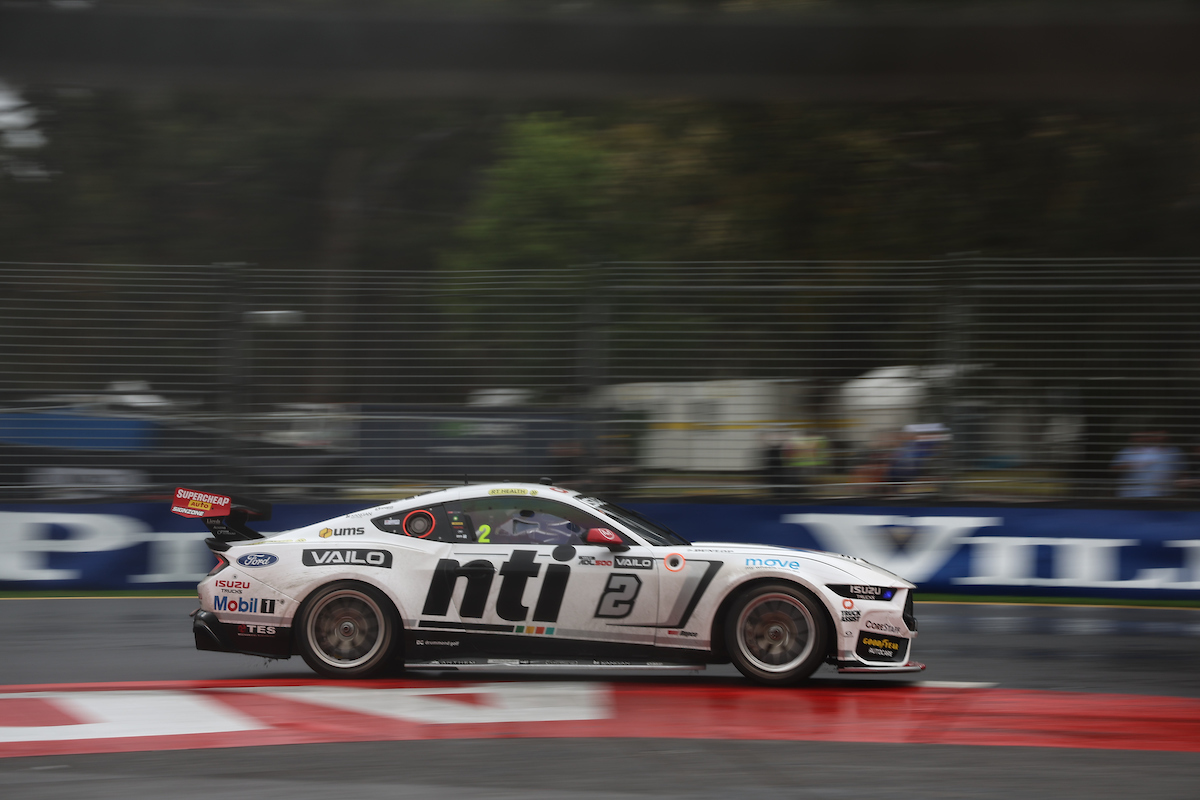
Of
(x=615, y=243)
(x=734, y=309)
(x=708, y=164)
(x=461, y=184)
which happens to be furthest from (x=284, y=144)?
(x=734, y=309)

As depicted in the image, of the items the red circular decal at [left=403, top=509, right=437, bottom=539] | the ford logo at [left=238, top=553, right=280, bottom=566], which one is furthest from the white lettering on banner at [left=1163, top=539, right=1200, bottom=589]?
the ford logo at [left=238, top=553, right=280, bottom=566]

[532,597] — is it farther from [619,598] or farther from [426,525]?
[426,525]

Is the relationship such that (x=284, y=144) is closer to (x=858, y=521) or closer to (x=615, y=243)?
(x=615, y=243)

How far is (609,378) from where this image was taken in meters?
11.9

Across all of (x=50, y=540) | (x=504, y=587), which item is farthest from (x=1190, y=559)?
(x=50, y=540)

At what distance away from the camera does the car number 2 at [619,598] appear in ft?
23.0

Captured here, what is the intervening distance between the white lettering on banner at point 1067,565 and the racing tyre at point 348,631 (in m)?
5.97

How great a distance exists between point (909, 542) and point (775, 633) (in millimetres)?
4605

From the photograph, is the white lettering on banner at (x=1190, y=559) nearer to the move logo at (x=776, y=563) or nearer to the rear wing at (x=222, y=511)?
the move logo at (x=776, y=563)

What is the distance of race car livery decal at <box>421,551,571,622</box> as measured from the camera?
7047mm

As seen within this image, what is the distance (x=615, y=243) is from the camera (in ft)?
71.5

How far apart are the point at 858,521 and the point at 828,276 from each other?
251 centimetres

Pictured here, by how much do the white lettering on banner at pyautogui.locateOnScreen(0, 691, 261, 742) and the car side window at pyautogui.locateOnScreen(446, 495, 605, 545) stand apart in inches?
69.7

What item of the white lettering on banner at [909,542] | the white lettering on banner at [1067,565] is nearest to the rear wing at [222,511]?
the white lettering on banner at [909,542]
